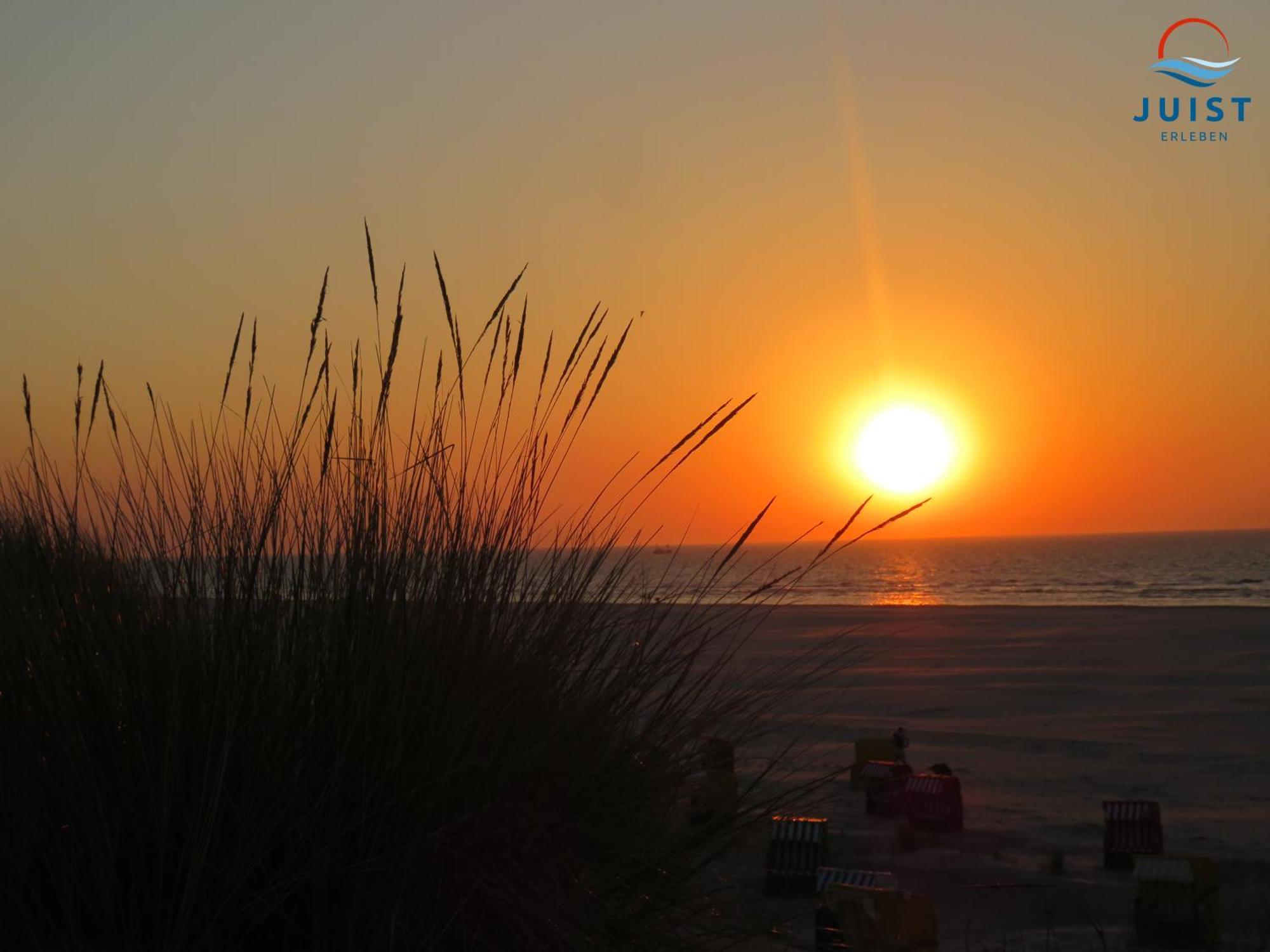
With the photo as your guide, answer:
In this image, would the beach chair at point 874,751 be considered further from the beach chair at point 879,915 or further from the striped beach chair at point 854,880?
the beach chair at point 879,915

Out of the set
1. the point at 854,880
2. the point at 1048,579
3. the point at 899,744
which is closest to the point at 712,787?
the point at 854,880

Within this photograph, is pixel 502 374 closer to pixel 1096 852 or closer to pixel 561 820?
pixel 561 820

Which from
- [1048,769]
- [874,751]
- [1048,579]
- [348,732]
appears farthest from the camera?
[1048,579]

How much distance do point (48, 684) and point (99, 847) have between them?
1.02 ft

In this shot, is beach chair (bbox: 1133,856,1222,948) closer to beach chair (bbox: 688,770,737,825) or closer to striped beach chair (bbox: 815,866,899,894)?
striped beach chair (bbox: 815,866,899,894)

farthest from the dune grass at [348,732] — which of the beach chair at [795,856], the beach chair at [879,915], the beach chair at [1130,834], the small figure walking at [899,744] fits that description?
the small figure walking at [899,744]

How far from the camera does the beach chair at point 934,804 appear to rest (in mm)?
5832

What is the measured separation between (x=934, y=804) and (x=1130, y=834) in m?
1.02

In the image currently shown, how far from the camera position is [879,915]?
353 cm

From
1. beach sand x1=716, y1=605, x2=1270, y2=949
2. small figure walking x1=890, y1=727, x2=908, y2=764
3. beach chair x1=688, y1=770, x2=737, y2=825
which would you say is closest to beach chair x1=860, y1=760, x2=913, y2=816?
beach sand x1=716, y1=605, x2=1270, y2=949

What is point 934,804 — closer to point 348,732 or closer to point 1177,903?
point 1177,903

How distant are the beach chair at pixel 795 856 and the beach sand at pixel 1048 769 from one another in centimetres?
10

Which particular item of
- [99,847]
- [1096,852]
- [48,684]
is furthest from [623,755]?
[1096,852]

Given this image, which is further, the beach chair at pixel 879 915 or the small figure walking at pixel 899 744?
the small figure walking at pixel 899 744
